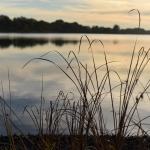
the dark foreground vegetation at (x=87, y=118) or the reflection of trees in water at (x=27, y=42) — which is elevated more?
the dark foreground vegetation at (x=87, y=118)

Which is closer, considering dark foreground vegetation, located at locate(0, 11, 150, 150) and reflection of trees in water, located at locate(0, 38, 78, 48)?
dark foreground vegetation, located at locate(0, 11, 150, 150)

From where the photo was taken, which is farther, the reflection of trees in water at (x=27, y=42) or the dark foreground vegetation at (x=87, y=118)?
the reflection of trees in water at (x=27, y=42)

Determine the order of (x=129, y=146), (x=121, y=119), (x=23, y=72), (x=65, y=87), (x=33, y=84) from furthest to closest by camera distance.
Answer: (x=23, y=72) → (x=33, y=84) → (x=65, y=87) → (x=129, y=146) → (x=121, y=119)

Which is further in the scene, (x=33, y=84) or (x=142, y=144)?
(x=33, y=84)

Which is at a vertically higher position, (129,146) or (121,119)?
(121,119)

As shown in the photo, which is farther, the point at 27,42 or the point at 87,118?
the point at 27,42

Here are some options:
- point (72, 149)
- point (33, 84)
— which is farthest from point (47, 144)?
point (33, 84)

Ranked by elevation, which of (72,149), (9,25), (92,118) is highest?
(92,118)

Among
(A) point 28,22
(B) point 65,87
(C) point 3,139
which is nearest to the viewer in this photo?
(C) point 3,139

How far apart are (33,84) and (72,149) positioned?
53.4 feet

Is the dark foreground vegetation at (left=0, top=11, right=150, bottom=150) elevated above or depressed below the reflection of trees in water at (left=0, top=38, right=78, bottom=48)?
above

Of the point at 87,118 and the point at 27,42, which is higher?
the point at 87,118

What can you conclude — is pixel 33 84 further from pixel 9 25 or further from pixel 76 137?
pixel 9 25

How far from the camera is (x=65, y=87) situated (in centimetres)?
1680
